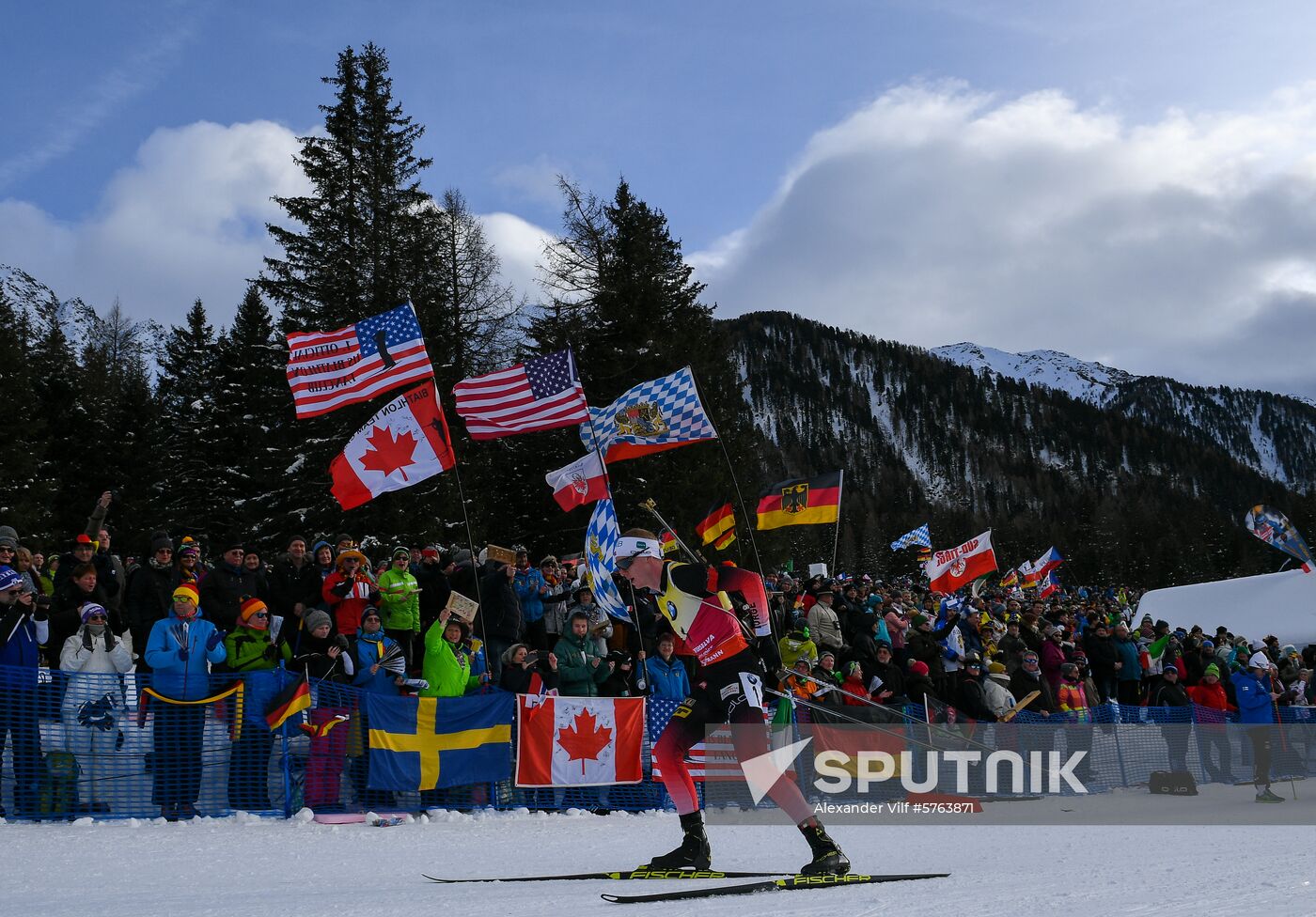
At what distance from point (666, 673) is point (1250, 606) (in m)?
22.4

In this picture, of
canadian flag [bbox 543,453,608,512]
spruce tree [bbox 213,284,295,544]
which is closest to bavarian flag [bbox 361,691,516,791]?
canadian flag [bbox 543,453,608,512]

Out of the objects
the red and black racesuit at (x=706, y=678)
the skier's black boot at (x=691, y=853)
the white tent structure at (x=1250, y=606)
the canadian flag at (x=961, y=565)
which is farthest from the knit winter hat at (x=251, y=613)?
the white tent structure at (x=1250, y=606)

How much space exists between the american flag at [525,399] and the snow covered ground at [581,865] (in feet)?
16.3

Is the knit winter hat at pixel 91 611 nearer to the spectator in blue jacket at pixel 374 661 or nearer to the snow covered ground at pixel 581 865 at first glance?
the snow covered ground at pixel 581 865

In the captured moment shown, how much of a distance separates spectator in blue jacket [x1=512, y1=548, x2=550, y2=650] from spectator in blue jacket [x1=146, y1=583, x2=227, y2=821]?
14.8ft

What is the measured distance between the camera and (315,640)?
10031 millimetres

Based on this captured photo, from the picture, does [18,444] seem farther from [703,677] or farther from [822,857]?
[822,857]

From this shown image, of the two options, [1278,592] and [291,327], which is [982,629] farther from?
[291,327]

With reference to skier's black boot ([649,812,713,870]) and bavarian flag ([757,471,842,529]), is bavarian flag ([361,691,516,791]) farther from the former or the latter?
bavarian flag ([757,471,842,529])

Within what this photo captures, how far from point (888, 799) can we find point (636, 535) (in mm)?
5687

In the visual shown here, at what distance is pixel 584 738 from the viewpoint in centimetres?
1034

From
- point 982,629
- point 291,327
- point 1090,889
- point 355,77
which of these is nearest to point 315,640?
point 1090,889

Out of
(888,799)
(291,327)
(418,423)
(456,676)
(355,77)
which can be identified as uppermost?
(355,77)

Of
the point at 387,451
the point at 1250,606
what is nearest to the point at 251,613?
the point at 387,451
